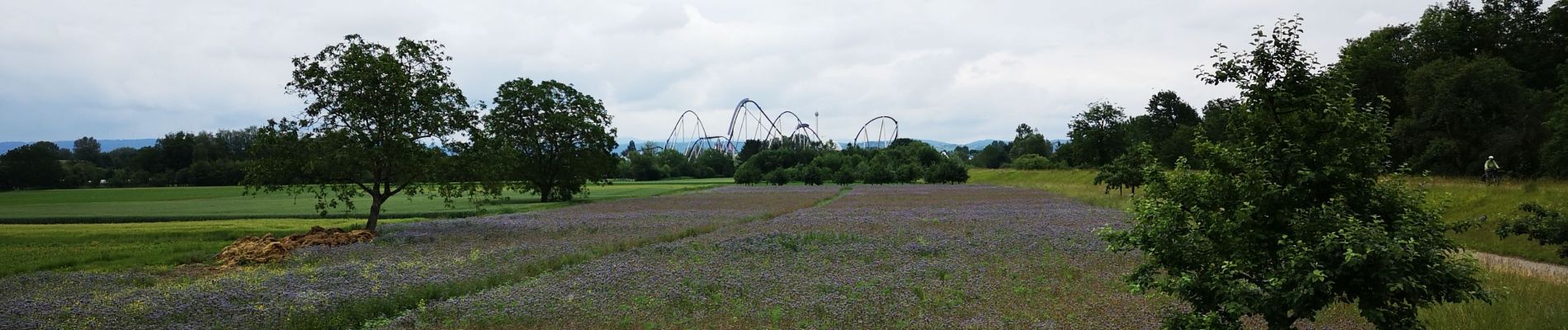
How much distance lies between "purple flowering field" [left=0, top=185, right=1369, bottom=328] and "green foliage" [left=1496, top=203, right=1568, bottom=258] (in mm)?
3652

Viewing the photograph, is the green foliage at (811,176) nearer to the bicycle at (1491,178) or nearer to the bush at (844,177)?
the bush at (844,177)

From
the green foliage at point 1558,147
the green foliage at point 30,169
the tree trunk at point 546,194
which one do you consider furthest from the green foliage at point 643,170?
the green foliage at point 1558,147

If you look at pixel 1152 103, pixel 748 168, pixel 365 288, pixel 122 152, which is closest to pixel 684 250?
pixel 365 288

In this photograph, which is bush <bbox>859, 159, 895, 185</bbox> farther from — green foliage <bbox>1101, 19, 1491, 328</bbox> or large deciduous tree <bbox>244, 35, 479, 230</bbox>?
green foliage <bbox>1101, 19, 1491, 328</bbox>

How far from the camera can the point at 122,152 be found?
170375 mm

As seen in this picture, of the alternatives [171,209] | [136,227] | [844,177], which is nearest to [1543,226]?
[136,227]

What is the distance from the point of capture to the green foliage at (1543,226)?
1193 cm

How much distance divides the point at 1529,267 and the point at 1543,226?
8.14 m

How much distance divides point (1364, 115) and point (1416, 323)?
1.83m

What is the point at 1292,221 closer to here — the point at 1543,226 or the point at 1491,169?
the point at 1543,226

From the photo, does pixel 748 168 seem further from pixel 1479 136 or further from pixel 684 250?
pixel 684 250

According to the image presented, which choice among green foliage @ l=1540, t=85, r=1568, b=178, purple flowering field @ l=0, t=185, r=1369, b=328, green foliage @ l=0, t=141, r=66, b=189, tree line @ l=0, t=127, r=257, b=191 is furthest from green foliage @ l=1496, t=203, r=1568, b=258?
green foliage @ l=0, t=141, r=66, b=189

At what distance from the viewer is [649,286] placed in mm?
15547

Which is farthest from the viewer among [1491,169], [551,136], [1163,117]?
[1163,117]
